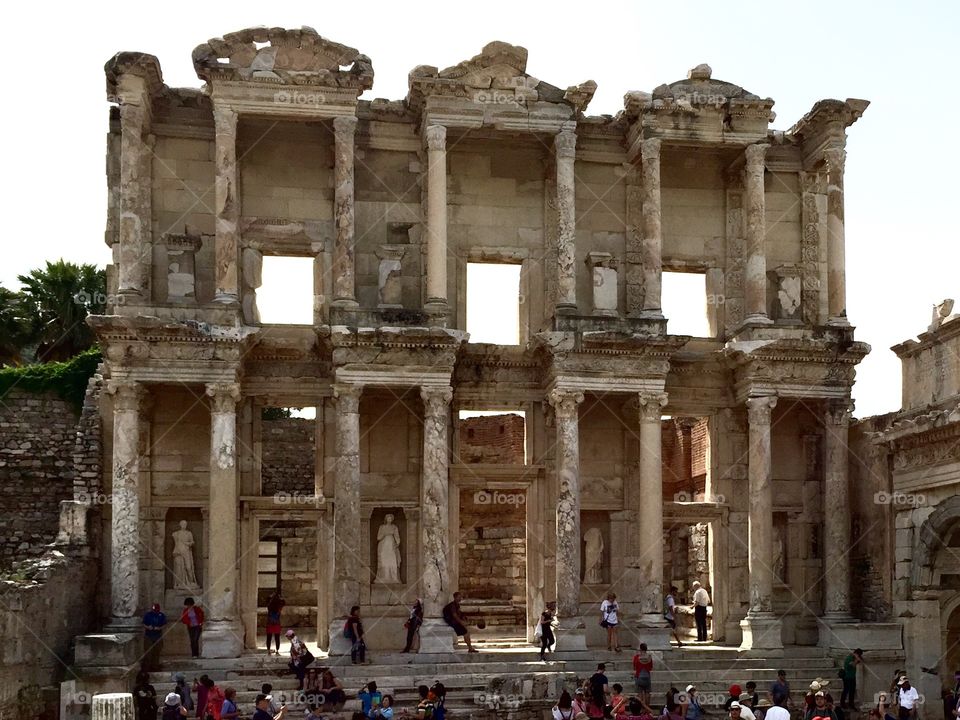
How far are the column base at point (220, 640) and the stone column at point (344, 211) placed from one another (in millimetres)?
6118

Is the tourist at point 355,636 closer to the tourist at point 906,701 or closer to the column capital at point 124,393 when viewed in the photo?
the column capital at point 124,393

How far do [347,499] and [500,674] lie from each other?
4167 mm

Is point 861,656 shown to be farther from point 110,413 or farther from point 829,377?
point 110,413

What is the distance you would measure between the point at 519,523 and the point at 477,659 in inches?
466

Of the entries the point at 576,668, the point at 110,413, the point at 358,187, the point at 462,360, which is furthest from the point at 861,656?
the point at 110,413

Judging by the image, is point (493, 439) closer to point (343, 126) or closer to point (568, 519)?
point (568, 519)

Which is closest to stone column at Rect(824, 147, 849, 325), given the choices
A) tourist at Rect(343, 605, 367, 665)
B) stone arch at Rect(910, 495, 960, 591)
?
stone arch at Rect(910, 495, 960, 591)

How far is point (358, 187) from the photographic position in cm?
2691

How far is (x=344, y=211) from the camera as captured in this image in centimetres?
2545

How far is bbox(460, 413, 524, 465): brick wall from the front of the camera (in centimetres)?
3525

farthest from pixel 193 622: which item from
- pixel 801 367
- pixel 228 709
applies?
pixel 801 367

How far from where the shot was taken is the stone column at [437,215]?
25.7m

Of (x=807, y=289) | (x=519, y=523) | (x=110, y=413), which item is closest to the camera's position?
(x=110, y=413)

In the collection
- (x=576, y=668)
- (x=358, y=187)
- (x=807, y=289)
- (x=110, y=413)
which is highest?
(x=358, y=187)
